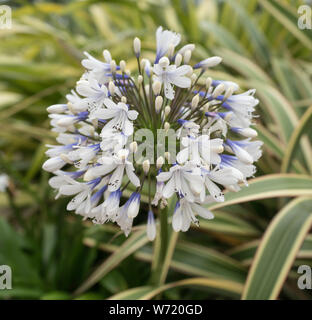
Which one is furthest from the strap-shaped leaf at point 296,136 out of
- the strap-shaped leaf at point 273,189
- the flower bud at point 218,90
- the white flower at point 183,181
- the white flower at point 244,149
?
the white flower at point 183,181

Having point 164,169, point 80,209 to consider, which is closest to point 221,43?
point 164,169

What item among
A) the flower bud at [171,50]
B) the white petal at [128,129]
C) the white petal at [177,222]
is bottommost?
the white petal at [177,222]

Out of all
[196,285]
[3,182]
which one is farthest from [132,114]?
[3,182]

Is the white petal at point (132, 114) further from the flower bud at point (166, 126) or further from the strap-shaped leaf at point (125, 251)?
the strap-shaped leaf at point (125, 251)

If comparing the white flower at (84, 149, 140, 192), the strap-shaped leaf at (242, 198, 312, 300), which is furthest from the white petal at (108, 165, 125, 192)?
the strap-shaped leaf at (242, 198, 312, 300)

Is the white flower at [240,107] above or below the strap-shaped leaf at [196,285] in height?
above

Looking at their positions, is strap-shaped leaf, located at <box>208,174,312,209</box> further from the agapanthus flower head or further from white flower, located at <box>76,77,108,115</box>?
white flower, located at <box>76,77,108,115</box>

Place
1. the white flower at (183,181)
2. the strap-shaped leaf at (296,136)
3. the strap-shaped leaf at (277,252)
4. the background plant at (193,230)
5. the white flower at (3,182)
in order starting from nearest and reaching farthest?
1. the white flower at (183,181)
2. the strap-shaped leaf at (277,252)
3. the background plant at (193,230)
4. the strap-shaped leaf at (296,136)
5. the white flower at (3,182)
